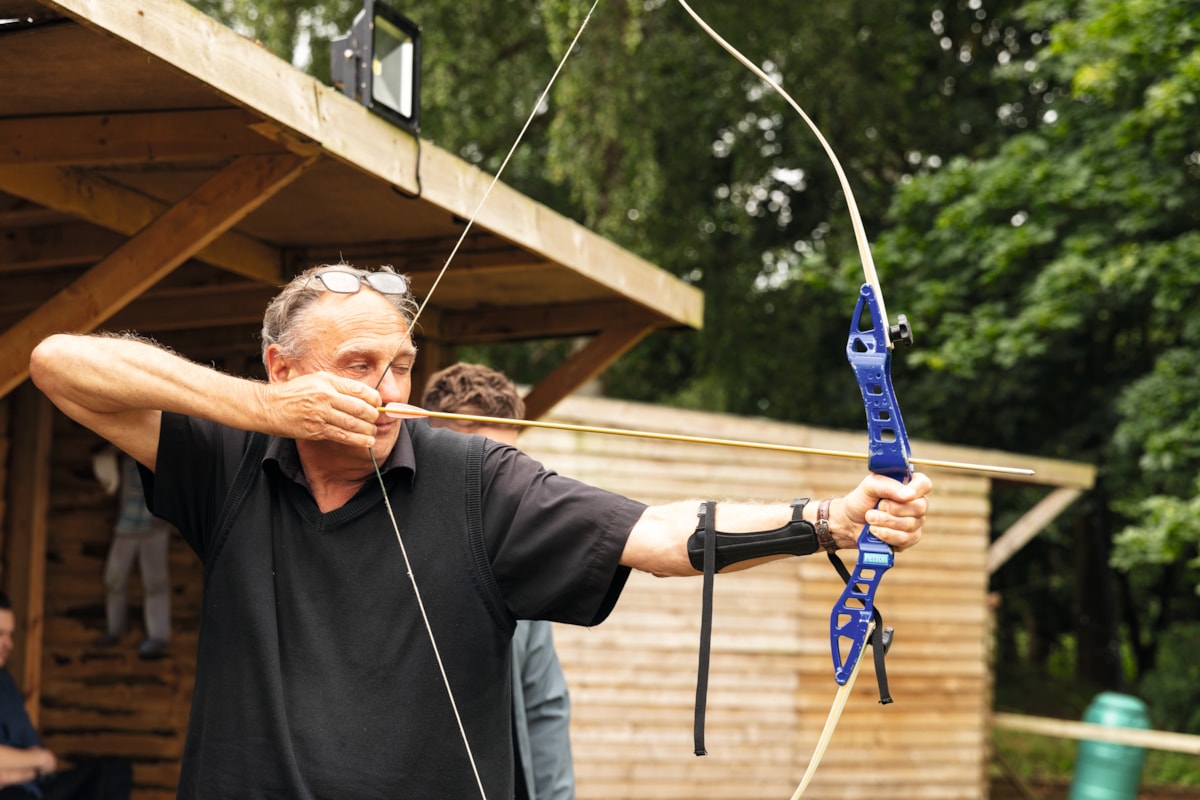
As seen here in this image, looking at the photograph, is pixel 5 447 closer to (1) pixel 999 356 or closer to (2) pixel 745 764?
(2) pixel 745 764

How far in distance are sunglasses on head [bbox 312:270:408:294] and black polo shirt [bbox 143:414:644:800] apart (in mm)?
239

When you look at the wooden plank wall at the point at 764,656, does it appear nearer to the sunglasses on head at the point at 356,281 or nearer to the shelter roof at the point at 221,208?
the shelter roof at the point at 221,208

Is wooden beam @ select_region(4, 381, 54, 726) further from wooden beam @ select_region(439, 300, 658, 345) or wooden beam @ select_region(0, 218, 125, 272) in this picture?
wooden beam @ select_region(439, 300, 658, 345)

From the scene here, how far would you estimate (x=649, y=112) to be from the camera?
11.5 m

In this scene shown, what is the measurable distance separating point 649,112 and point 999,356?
360 centimetres

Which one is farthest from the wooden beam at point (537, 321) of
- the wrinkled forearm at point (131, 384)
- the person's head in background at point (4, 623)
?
the wrinkled forearm at point (131, 384)

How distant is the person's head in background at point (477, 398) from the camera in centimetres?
268

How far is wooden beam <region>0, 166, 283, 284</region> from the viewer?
9.88 feet

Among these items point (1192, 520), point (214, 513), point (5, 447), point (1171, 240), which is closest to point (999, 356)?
point (1171, 240)

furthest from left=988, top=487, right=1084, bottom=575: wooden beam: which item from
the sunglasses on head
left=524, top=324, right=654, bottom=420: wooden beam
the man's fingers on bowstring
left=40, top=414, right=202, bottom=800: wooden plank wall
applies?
the man's fingers on bowstring

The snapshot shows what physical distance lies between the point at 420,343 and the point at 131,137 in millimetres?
2099

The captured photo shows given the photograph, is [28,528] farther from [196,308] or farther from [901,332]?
[901,332]

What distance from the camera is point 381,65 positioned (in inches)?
125

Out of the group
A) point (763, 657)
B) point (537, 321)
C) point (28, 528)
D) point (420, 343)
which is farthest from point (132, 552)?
point (763, 657)
